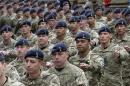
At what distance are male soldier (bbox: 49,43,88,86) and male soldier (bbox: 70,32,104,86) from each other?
0.77 metres

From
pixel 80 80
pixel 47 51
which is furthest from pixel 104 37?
pixel 80 80

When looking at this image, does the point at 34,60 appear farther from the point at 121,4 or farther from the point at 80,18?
the point at 121,4

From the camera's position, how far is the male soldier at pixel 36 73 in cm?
759

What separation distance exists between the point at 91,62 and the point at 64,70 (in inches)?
45.9

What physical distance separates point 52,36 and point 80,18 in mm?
1204

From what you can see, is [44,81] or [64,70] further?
[64,70]

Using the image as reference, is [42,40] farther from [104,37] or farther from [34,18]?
[34,18]

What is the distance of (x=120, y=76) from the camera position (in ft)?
33.1

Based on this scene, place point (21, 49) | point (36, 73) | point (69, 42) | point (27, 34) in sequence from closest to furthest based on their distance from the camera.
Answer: point (36, 73) < point (21, 49) < point (69, 42) < point (27, 34)

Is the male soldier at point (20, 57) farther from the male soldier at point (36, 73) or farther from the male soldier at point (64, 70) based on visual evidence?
the male soldier at point (36, 73)

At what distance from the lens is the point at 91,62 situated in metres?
9.64

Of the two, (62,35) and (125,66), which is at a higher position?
(62,35)

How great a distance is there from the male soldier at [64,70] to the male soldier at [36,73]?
0.73 metres

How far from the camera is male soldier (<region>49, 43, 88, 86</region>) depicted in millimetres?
8477
